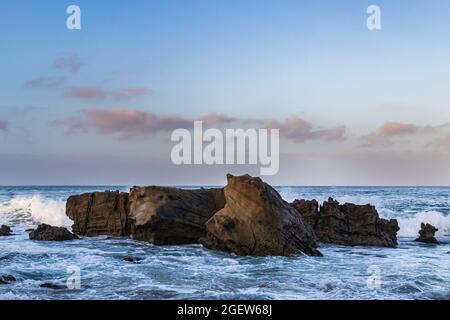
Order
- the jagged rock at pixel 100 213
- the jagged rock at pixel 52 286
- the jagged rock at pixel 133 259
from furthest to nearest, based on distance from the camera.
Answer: the jagged rock at pixel 100 213, the jagged rock at pixel 133 259, the jagged rock at pixel 52 286

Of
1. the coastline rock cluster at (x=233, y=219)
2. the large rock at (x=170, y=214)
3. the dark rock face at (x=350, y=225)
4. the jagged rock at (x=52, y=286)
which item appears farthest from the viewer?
the dark rock face at (x=350, y=225)

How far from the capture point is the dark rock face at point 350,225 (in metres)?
20.0

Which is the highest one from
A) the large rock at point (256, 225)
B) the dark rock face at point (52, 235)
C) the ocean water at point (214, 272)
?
the large rock at point (256, 225)

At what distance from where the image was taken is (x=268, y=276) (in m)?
12.9

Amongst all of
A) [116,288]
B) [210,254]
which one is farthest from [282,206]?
[116,288]

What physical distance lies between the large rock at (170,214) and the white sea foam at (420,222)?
12.0 meters

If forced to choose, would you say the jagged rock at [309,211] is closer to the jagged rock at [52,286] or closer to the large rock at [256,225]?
the large rock at [256,225]

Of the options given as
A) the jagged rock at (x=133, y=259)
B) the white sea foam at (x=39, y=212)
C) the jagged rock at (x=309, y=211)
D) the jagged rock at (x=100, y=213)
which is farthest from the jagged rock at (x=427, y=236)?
the white sea foam at (x=39, y=212)

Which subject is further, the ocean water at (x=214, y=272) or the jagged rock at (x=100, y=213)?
the jagged rock at (x=100, y=213)

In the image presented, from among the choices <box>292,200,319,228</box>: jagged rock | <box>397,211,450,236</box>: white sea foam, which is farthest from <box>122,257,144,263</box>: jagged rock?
<box>397,211,450,236</box>: white sea foam

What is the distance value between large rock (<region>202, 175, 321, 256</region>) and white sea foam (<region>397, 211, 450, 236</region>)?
1164 cm

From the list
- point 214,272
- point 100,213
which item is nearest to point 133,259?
point 214,272

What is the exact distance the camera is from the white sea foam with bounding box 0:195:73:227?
3428 centimetres
